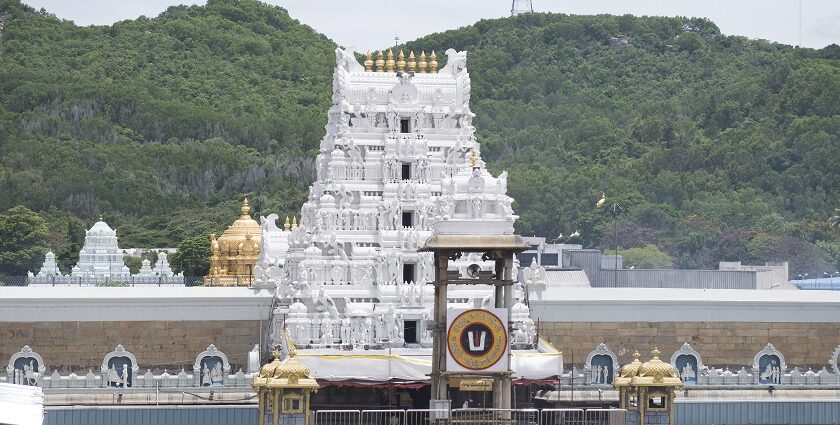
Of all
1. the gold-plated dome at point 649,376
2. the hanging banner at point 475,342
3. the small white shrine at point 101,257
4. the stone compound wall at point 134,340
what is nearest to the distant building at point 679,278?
the small white shrine at point 101,257

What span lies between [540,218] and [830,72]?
29287 millimetres

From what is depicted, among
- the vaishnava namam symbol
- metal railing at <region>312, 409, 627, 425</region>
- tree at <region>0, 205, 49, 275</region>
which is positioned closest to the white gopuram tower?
metal railing at <region>312, 409, 627, 425</region>

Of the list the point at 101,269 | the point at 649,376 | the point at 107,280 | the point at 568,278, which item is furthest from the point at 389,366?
the point at 101,269

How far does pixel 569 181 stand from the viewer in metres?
135

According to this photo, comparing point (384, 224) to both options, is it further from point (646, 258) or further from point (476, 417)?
point (646, 258)

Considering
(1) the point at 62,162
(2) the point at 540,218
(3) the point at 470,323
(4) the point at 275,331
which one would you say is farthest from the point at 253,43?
(3) the point at 470,323

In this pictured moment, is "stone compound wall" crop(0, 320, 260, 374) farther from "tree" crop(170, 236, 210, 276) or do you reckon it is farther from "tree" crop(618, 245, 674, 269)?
"tree" crop(618, 245, 674, 269)

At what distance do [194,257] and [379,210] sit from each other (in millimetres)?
47799

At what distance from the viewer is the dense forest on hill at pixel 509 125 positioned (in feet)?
424

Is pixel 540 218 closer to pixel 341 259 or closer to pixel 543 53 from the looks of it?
pixel 543 53

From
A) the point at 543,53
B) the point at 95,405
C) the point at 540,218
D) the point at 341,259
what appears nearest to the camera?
the point at 95,405

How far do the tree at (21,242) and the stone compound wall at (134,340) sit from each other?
162ft

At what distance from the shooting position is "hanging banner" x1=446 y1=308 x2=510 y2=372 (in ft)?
168

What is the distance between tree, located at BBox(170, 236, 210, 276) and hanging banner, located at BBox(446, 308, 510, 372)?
6046cm
